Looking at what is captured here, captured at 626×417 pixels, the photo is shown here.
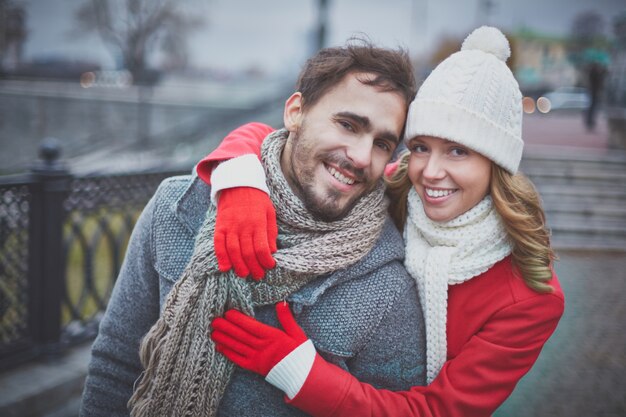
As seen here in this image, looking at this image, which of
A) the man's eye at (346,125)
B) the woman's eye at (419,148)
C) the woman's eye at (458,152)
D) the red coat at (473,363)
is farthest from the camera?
the woman's eye at (419,148)

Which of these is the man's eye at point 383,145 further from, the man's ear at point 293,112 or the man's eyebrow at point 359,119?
the man's ear at point 293,112

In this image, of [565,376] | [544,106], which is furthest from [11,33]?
[544,106]

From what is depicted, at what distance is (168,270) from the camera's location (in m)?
2.02

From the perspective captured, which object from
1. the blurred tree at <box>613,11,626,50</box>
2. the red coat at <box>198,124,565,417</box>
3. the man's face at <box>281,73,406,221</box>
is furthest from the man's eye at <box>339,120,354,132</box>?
the blurred tree at <box>613,11,626,50</box>

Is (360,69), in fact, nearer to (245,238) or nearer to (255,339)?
(245,238)

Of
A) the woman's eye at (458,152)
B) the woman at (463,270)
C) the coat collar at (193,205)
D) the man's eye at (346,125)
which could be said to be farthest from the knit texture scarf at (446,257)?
the coat collar at (193,205)

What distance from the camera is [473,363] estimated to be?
72.5 inches

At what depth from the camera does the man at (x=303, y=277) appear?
73.7 inches

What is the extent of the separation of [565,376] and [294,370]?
3.63m

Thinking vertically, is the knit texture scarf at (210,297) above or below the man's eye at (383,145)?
below

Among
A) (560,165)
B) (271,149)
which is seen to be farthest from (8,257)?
(560,165)

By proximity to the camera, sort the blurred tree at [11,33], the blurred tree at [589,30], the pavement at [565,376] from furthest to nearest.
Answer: the blurred tree at [589,30], the blurred tree at [11,33], the pavement at [565,376]

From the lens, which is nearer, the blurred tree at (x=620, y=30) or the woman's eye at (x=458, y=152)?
the woman's eye at (x=458, y=152)

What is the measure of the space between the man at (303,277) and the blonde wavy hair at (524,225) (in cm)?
44
